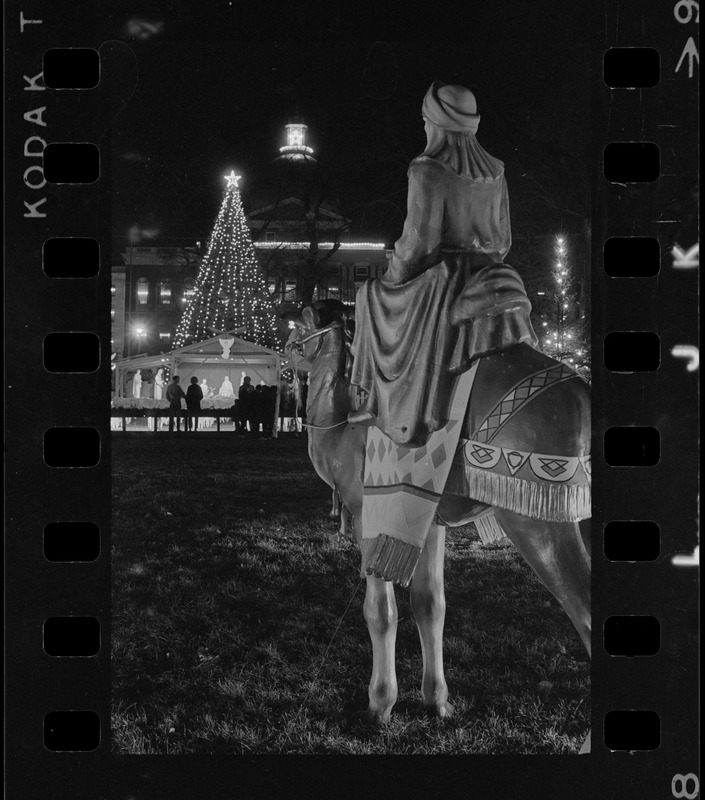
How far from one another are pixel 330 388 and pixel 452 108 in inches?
62.6

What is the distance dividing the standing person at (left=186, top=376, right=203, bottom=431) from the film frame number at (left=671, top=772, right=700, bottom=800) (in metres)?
3.12

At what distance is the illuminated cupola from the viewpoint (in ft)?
17.9

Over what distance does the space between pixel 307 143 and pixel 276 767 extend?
3332 mm

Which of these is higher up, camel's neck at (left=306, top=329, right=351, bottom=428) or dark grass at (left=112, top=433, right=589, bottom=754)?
camel's neck at (left=306, top=329, right=351, bottom=428)

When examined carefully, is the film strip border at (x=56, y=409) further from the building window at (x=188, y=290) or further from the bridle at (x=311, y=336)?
the bridle at (x=311, y=336)

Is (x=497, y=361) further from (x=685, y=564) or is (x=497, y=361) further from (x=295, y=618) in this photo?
(x=295, y=618)

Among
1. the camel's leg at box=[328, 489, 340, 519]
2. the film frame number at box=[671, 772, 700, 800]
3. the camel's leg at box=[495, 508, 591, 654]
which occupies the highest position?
the camel's leg at box=[328, 489, 340, 519]

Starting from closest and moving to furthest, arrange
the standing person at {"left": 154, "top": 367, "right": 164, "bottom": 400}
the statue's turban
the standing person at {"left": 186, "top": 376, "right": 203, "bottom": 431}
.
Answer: the statue's turban
the standing person at {"left": 154, "top": 367, "right": 164, "bottom": 400}
the standing person at {"left": 186, "top": 376, "right": 203, "bottom": 431}

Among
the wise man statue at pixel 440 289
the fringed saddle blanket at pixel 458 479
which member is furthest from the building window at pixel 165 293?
the fringed saddle blanket at pixel 458 479

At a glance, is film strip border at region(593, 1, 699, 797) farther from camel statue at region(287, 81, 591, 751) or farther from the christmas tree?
the christmas tree

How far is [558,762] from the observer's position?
498 cm

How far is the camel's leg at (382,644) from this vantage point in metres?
5.08

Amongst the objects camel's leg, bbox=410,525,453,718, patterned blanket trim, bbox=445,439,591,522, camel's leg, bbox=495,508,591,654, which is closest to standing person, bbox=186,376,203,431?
camel's leg, bbox=410,525,453,718

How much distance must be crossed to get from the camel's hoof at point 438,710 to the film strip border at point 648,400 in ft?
2.45
